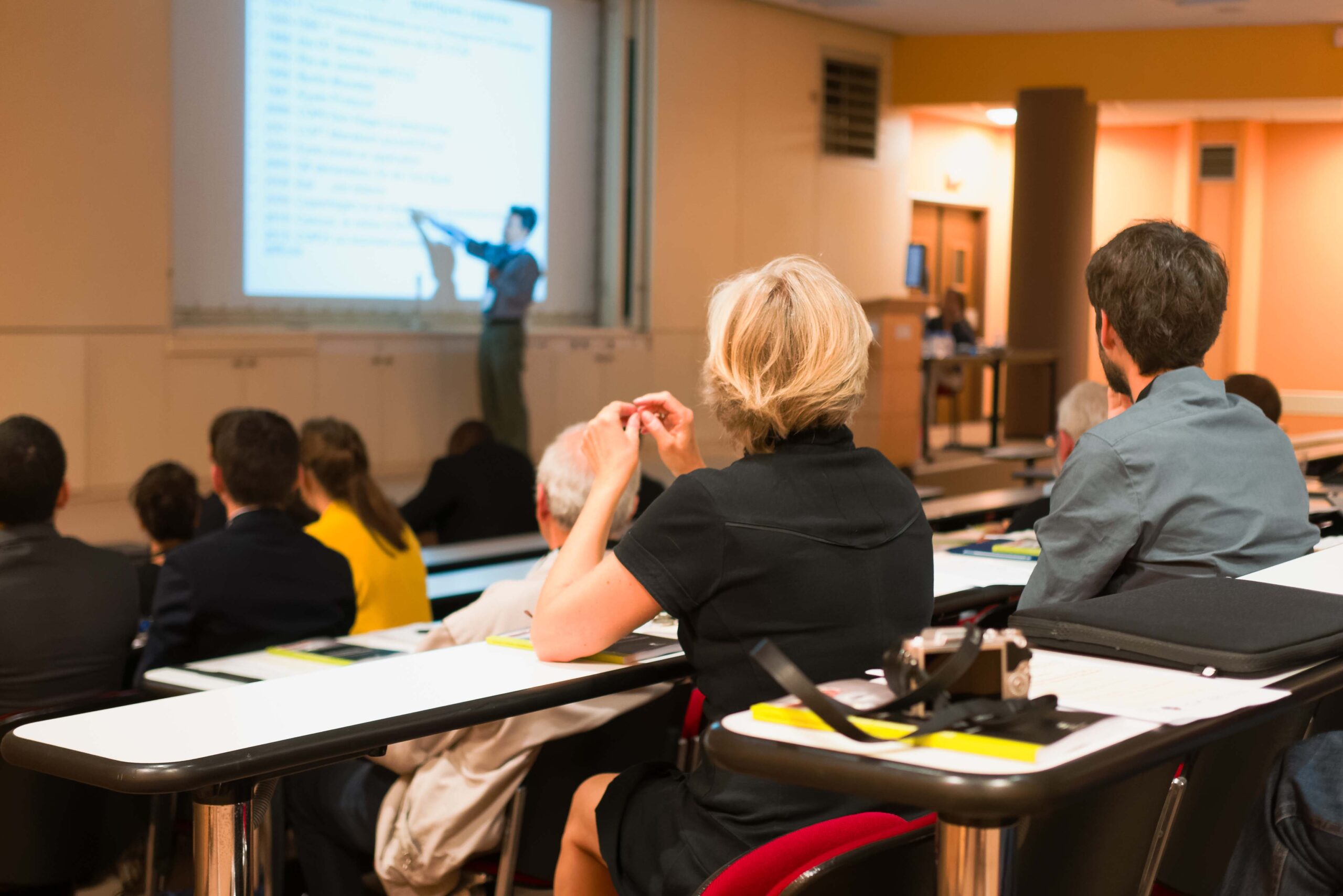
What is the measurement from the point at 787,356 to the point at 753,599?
30cm

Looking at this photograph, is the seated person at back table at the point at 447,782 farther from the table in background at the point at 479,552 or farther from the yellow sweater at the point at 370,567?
the table in background at the point at 479,552

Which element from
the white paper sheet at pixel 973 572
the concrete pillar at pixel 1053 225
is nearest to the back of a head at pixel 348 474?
the white paper sheet at pixel 973 572

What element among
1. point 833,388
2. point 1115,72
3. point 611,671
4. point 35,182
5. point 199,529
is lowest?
point 199,529

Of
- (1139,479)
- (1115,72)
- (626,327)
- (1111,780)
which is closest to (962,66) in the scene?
(1115,72)

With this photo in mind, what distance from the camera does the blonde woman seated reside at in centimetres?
153

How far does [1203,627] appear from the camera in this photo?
4.40 ft

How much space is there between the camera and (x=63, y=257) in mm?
6215

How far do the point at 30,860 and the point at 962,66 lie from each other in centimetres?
962

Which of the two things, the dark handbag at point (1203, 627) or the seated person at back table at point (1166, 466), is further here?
the seated person at back table at point (1166, 466)

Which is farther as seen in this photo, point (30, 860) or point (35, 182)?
point (35, 182)

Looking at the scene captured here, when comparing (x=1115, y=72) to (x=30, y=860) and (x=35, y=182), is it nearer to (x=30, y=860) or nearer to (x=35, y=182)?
(x=35, y=182)

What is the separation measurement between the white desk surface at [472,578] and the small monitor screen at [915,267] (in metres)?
7.09

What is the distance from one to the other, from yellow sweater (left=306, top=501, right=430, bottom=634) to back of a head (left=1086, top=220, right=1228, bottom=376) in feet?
6.07

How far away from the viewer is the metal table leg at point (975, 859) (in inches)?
41.8
